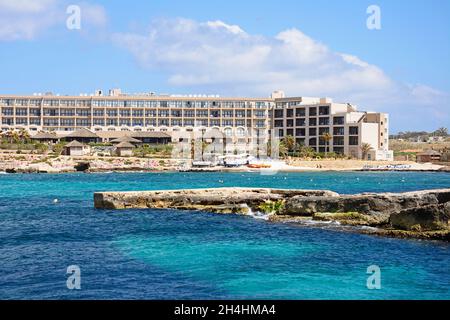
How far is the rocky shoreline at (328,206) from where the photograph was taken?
30.4 metres

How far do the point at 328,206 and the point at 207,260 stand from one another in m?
14.7

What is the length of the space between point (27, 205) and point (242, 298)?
1380 inches

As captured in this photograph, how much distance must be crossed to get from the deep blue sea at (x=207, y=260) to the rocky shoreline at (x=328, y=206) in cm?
206

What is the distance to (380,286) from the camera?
68.7ft

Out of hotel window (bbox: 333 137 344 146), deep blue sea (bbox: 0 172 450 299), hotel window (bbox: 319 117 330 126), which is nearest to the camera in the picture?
deep blue sea (bbox: 0 172 450 299)

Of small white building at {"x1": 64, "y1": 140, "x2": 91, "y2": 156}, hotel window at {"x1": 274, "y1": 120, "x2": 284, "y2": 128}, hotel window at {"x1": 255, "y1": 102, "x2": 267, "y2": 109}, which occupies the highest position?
hotel window at {"x1": 255, "y1": 102, "x2": 267, "y2": 109}

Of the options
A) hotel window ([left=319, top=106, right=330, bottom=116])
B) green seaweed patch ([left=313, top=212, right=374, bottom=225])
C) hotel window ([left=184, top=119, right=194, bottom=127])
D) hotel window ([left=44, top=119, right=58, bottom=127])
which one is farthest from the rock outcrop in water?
hotel window ([left=44, top=119, right=58, bottom=127])

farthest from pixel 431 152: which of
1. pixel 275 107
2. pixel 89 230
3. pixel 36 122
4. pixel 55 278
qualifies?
pixel 55 278

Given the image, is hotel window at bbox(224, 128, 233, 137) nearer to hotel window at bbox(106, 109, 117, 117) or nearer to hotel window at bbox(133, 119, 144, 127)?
hotel window at bbox(133, 119, 144, 127)

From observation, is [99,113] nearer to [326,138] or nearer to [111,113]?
[111,113]

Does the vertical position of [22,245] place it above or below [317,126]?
below

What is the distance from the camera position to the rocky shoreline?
3044 centimetres

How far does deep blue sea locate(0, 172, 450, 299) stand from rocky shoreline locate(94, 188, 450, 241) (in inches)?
81.0
